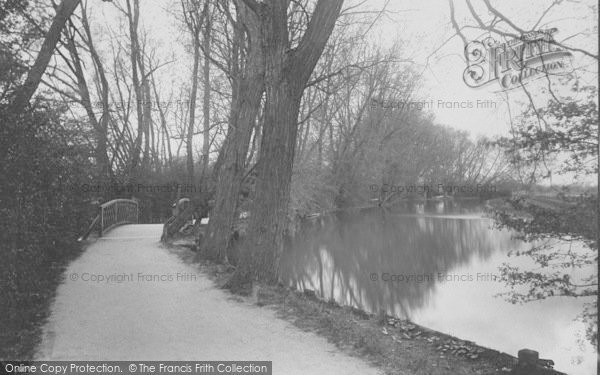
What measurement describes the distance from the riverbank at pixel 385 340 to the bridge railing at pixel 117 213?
24.3 ft

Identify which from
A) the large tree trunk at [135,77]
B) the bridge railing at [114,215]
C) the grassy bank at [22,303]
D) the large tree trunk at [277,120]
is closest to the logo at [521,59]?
the large tree trunk at [277,120]

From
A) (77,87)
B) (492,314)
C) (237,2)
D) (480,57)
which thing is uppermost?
(77,87)

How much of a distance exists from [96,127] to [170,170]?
22.5ft

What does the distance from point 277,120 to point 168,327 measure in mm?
3146

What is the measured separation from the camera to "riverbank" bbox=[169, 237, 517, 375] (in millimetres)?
5238

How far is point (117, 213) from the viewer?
1831 centimetres

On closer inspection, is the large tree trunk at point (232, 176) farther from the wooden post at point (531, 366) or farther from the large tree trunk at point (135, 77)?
the large tree trunk at point (135, 77)

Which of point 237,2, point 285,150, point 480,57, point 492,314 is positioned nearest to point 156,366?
point 285,150

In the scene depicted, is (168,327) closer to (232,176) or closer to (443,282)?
(232,176)

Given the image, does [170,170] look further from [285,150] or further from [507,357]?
[507,357]

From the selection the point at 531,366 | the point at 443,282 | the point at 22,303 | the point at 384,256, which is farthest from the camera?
the point at 384,256

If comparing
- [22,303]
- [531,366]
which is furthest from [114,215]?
[531,366]

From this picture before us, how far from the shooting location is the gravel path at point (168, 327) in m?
5.07

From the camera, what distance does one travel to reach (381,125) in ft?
143
